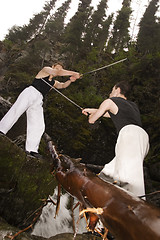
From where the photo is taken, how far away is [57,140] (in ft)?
30.2

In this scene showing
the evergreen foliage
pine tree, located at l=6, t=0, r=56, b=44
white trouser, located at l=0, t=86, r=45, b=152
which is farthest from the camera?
pine tree, located at l=6, t=0, r=56, b=44

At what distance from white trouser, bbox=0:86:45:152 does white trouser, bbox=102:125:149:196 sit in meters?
2.15

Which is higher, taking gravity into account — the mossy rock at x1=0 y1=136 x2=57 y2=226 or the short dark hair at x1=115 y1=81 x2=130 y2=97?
the short dark hair at x1=115 y1=81 x2=130 y2=97

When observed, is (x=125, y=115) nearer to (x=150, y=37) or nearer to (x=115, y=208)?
(x=115, y=208)

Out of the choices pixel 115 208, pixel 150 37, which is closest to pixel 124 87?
pixel 115 208

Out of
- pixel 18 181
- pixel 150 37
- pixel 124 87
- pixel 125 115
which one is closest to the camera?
pixel 125 115

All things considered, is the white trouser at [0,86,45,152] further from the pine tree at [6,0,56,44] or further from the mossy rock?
the pine tree at [6,0,56,44]

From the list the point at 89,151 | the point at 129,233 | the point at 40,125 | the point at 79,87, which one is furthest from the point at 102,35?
the point at 129,233

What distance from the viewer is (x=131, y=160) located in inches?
74.1

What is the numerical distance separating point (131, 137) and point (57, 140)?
7.49 m

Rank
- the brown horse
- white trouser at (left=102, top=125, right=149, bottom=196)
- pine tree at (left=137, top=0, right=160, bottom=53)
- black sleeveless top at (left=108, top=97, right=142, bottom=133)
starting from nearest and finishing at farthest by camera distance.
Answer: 1. the brown horse
2. white trouser at (left=102, top=125, right=149, bottom=196)
3. black sleeveless top at (left=108, top=97, right=142, bottom=133)
4. pine tree at (left=137, top=0, right=160, bottom=53)

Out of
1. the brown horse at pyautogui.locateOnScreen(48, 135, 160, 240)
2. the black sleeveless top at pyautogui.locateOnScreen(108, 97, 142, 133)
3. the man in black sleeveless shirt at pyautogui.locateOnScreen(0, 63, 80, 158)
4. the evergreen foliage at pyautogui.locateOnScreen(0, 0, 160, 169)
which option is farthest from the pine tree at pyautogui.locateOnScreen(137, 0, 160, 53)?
→ the brown horse at pyautogui.locateOnScreen(48, 135, 160, 240)

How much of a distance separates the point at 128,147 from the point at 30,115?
263cm

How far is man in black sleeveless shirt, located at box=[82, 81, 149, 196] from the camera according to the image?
1798 millimetres
